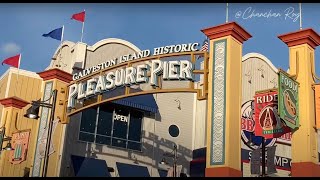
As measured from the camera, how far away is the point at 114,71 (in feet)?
71.4

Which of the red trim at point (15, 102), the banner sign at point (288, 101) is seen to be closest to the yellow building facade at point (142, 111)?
the red trim at point (15, 102)

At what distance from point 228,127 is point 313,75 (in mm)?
3624

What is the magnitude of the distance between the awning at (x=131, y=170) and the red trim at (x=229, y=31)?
51.6 feet

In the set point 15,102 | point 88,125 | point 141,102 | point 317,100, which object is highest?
point 141,102

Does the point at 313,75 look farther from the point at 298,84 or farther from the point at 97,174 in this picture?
the point at 97,174

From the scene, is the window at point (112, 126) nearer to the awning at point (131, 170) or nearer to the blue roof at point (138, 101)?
the blue roof at point (138, 101)

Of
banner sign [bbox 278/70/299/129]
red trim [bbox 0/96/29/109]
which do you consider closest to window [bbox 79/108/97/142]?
red trim [bbox 0/96/29/109]

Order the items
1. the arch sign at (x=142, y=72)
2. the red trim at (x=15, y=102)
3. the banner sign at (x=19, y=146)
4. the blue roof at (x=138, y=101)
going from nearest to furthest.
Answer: the arch sign at (x=142, y=72) < the banner sign at (x=19, y=146) < the red trim at (x=15, y=102) < the blue roof at (x=138, y=101)

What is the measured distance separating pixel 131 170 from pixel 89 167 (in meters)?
3.10

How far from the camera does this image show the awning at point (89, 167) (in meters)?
29.5

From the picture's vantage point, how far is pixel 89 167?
98.8ft

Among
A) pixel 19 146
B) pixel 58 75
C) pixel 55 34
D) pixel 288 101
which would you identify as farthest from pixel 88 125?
pixel 288 101

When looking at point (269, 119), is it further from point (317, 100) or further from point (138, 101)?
point (138, 101)

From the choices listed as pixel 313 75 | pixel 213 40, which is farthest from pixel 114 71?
pixel 313 75
